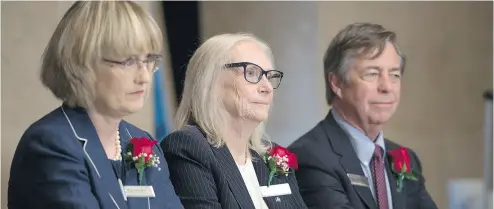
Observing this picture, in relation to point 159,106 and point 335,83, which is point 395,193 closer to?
point 335,83

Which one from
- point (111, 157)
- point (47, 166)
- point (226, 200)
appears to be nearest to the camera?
point (47, 166)

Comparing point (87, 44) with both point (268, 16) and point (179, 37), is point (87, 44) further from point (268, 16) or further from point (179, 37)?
point (268, 16)

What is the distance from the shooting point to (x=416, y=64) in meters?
6.09

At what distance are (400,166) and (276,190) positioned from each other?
32.1 inches

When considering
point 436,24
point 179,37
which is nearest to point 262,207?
point 179,37

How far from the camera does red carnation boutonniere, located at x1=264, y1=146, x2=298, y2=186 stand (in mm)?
3268

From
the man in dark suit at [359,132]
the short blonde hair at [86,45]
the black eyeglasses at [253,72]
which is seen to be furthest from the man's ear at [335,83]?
the short blonde hair at [86,45]

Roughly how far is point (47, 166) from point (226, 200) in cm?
77

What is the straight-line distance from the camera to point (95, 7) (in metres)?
2.53

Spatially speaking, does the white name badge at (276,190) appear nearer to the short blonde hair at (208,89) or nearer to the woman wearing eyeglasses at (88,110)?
the short blonde hair at (208,89)

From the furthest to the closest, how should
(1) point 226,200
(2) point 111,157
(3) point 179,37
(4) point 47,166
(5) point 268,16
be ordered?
(5) point 268,16 → (3) point 179,37 → (1) point 226,200 → (2) point 111,157 → (4) point 47,166

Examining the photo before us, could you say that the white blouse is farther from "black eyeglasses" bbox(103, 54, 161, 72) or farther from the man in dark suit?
"black eyeglasses" bbox(103, 54, 161, 72)

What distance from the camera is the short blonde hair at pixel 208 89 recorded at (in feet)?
10.2

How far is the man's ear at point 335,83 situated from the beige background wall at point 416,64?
5.98 ft
